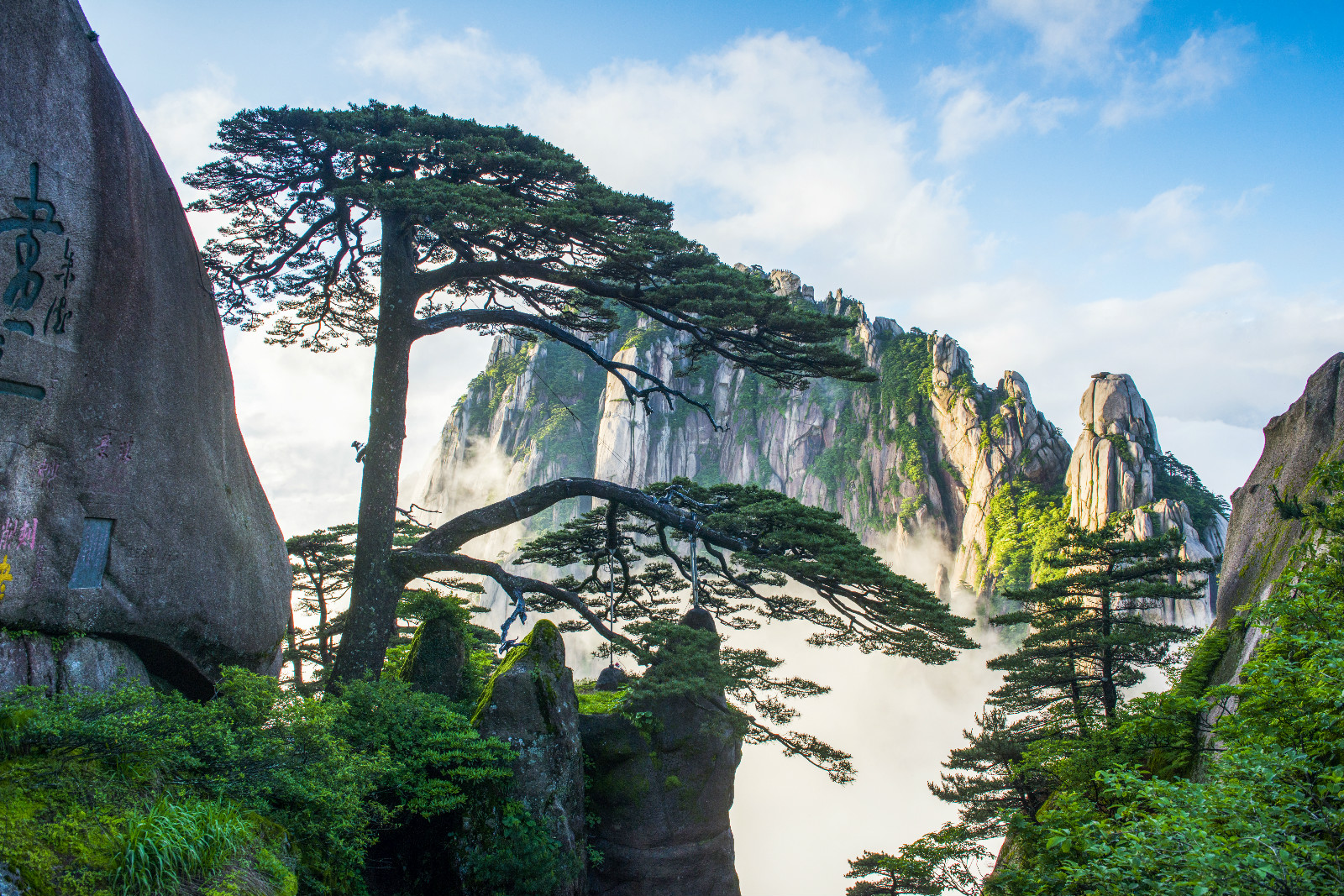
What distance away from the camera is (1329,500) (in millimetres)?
6824

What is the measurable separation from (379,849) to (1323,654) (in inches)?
310

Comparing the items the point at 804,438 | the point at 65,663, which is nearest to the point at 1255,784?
the point at 65,663

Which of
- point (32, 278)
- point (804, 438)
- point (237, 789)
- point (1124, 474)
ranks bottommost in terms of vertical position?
point (237, 789)

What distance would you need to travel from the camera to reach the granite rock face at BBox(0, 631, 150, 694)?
210 inches

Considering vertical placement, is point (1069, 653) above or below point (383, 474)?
below

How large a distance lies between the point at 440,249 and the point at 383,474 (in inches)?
137

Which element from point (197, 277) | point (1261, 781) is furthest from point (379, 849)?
point (1261, 781)

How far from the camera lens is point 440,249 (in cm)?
1083

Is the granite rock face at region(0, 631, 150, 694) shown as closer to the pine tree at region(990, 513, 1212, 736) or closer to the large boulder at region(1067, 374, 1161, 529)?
the pine tree at region(990, 513, 1212, 736)

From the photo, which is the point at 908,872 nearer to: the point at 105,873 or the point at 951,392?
the point at 105,873

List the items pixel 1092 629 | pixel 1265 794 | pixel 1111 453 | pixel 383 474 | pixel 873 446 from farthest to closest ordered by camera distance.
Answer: pixel 873 446, pixel 1111 453, pixel 1092 629, pixel 383 474, pixel 1265 794

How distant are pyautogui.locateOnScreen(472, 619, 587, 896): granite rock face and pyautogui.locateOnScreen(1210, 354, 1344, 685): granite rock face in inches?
251

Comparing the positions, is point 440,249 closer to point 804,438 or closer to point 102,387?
point 102,387

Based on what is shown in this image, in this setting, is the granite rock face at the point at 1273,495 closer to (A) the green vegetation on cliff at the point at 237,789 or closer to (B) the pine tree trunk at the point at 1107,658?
(B) the pine tree trunk at the point at 1107,658
